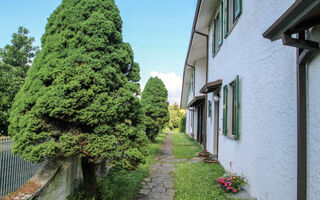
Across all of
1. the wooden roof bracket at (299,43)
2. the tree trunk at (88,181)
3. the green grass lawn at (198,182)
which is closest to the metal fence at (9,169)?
the tree trunk at (88,181)

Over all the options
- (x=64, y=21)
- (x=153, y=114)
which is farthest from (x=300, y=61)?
(x=153, y=114)

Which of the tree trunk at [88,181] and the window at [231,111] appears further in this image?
the window at [231,111]

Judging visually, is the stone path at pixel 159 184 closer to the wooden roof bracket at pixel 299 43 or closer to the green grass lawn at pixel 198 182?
the green grass lawn at pixel 198 182

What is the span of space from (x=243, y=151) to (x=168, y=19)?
1088cm

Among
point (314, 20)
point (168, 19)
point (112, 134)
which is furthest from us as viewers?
point (168, 19)

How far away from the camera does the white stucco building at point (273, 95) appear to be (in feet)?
7.72

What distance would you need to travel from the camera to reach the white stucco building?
235 centimetres

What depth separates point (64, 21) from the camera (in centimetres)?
370

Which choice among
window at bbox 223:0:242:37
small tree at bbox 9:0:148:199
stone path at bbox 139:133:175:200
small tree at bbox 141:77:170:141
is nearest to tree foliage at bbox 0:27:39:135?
small tree at bbox 9:0:148:199

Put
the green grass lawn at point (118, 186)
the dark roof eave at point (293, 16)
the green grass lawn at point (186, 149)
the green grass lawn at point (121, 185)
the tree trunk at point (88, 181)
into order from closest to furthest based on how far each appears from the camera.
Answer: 1. the dark roof eave at point (293, 16)
2. the tree trunk at point (88, 181)
3. the green grass lawn at point (118, 186)
4. the green grass lawn at point (121, 185)
5. the green grass lawn at point (186, 149)

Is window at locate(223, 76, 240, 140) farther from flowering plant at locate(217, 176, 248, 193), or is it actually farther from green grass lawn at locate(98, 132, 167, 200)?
green grass lawn at locate(98, 132, 167, 200)

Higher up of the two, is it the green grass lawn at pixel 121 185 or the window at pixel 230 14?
the window at pixel 230 14

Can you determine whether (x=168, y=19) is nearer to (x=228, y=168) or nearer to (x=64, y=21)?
(x=228, y=168)

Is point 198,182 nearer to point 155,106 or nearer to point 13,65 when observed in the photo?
point 155,106
